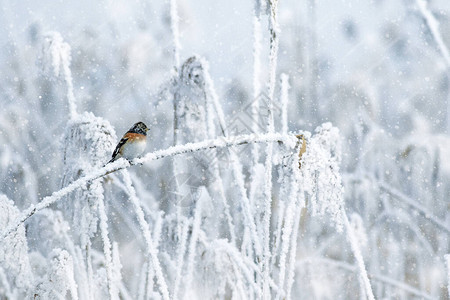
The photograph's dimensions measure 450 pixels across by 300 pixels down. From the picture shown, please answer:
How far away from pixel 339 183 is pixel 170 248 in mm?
2332

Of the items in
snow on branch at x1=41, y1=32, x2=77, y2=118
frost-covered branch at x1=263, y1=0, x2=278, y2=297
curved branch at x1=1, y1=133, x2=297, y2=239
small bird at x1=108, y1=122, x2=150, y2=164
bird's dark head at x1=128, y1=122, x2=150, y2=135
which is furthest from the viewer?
snow on branch at x1=41, y1=32, x2=77, y2=118

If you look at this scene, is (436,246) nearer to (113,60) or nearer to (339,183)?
(113,60)

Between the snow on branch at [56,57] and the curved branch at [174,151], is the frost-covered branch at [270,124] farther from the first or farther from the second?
the snow on branch at [56,57]

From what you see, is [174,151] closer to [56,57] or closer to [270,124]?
[270,124]

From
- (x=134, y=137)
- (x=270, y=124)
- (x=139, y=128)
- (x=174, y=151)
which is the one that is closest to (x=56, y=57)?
(x=139, y=128)

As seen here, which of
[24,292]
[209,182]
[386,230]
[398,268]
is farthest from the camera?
[386,230]

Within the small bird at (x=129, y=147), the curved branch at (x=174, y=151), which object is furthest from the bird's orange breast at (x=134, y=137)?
the curved branch at (x=174, y=151)

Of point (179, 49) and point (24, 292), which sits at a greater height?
point (179, 49)

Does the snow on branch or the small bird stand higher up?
the snow on branch

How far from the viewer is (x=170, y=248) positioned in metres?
4.55

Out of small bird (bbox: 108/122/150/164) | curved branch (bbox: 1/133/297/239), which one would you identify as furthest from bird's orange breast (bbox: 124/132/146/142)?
curved branch (bbox: 1/133/297/239)

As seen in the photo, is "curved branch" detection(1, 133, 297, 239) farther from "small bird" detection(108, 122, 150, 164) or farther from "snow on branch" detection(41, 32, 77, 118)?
"snow on branch" detection(41, 32, 77, 118)

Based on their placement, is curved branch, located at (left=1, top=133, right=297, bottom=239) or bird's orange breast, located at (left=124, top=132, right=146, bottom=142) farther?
bird's orange breast, located at (left=124, top=132, right=146, bottom=142)

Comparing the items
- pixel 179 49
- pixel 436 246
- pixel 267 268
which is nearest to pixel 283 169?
pixel 267 268
